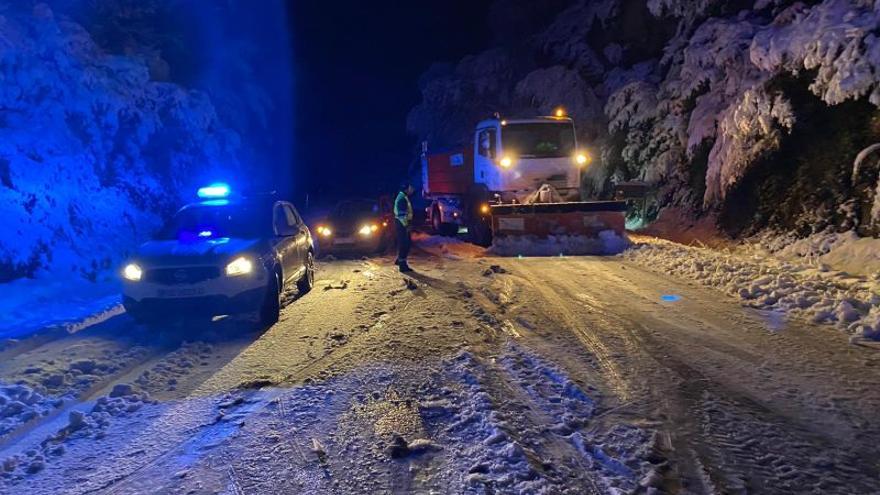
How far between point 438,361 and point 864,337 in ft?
14.5

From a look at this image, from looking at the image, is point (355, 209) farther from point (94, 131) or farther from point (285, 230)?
point (285, 230)

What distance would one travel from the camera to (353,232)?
1631cm

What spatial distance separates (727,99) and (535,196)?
631 centimetres

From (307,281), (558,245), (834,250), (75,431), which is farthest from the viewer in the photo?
(558,245)

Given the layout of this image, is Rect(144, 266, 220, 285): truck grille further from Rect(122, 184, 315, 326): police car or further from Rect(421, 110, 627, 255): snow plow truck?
Rect(421, 110, 627, 255): snow plow truck

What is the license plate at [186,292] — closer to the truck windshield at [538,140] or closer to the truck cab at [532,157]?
the truck cab at [532,157]

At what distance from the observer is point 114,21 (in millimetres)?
18781

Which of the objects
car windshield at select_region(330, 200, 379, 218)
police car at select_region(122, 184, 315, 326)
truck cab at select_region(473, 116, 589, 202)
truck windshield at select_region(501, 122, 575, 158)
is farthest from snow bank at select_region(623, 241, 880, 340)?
car windshield at select_region(330, 200, 379, 218)

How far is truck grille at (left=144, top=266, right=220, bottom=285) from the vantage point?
780cm

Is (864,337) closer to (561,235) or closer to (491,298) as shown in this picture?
(491,298)

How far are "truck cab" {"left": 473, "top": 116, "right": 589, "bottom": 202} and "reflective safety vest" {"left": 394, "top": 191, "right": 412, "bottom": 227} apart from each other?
3475 mm

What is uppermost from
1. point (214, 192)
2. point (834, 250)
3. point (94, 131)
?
point (94, 131)

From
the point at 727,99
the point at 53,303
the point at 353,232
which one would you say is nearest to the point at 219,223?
the point at 53,303

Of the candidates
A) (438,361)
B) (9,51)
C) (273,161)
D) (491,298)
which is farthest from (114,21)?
(438,361)
